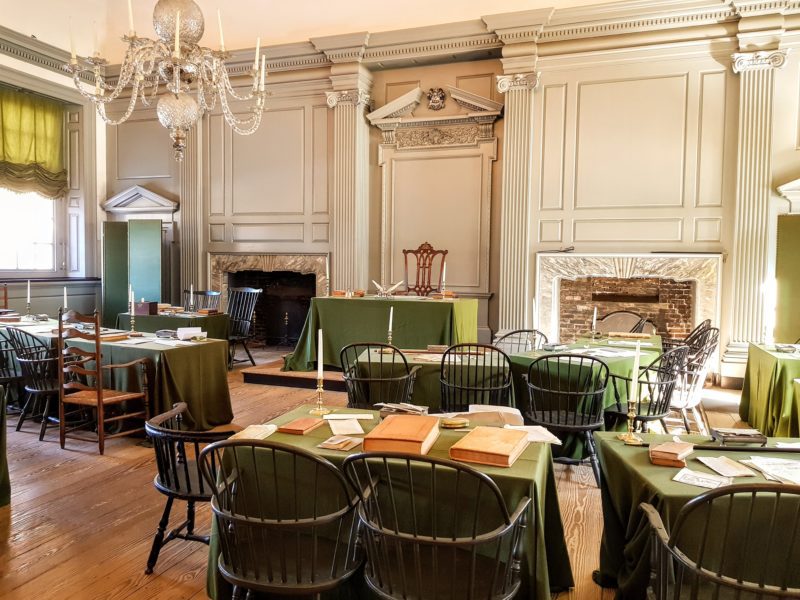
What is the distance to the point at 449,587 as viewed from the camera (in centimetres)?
176

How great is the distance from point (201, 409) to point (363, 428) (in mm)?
2701

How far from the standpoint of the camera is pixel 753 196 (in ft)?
21.7

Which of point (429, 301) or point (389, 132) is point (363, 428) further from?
point (389, 132)

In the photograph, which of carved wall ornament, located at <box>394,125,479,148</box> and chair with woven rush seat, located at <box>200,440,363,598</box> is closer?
chair with woven rush seat, located at <box>200,440,363,598</box>

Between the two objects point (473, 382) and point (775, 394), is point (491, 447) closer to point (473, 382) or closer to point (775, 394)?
point (473, 382)

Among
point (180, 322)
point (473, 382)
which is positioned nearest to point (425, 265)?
point (180, 322)

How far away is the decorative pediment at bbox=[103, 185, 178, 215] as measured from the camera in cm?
927

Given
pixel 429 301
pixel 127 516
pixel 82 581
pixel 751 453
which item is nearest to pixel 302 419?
pixel 82 581

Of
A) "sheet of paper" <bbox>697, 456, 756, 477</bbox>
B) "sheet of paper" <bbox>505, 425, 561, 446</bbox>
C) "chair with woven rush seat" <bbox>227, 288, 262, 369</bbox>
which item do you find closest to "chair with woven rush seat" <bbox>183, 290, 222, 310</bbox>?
"chair with woven rush seat" <bbox>227, 288, 262, 369</bbox>

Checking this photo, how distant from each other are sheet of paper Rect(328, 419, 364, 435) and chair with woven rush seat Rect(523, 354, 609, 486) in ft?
4.98

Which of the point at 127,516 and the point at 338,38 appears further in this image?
the point at 338,38

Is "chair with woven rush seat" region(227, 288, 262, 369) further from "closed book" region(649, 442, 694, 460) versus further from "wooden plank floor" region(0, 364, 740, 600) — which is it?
"closed book" region(649, 442, 694, 460)

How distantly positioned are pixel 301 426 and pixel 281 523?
0.63 meters

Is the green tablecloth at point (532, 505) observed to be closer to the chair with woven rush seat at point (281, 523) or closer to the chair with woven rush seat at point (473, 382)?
the chair with woven rush seat at point (281, 523)
